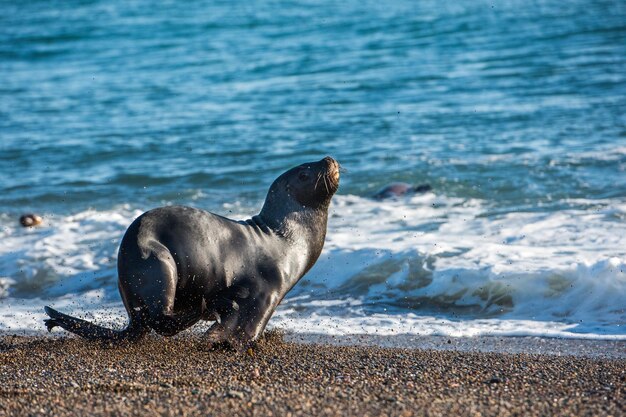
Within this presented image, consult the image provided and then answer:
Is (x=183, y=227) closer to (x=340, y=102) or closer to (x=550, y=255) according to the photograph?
(x=550, y=255)

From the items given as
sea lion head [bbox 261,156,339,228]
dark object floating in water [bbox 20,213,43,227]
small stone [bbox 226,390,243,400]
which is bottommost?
dark object floating in water [bbox 20,213,43,227]

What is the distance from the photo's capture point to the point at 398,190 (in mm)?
13289

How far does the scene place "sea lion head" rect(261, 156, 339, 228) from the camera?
305 inches

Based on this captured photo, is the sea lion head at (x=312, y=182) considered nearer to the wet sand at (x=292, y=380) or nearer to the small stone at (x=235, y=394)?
the wet sand at (x=292, y=380)

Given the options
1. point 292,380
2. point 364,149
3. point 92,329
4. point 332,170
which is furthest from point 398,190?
point 292,380

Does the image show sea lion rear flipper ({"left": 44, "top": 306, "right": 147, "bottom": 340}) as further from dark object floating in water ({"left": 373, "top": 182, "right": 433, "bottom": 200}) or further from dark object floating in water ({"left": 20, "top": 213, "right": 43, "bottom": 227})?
dark object floating in water ({"left": 373, "top": 182, "right": 433, "bottom": 200})

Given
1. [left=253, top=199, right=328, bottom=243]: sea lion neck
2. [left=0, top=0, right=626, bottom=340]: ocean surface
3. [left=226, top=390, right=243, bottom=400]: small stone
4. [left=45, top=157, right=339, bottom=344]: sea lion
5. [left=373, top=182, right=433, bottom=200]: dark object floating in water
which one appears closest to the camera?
[left=226, top=390, right=243, bottom=400]: small stone

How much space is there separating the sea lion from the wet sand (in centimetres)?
18

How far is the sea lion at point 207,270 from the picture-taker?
6.75 metres

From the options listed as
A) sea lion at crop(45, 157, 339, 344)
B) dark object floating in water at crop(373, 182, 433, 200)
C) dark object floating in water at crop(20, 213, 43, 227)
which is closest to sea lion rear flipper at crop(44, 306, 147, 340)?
sea lion at crop(45, 157, 339, 344)

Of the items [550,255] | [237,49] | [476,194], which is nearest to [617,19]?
[237,49]

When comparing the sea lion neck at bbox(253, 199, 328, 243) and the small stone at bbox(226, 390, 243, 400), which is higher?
the sea lion neck at bbox(253, 199, 328, 243)

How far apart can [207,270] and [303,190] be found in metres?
1.13

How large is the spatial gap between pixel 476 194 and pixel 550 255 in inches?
134
